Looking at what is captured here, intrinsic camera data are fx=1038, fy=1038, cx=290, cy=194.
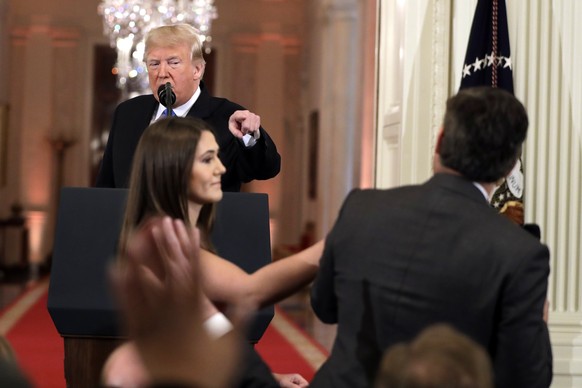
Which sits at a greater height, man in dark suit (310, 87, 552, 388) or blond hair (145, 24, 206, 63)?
blond hair (145, 24, 206, 63)

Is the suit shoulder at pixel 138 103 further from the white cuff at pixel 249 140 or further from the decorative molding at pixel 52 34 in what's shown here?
the decorative molding at pixel 52 34

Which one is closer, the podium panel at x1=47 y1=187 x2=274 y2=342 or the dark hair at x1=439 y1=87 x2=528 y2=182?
the dark hair at x1=439 y1=87 x2=528 y2=182

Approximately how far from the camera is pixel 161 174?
125 inches

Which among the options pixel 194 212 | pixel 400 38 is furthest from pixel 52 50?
pixel 194 212

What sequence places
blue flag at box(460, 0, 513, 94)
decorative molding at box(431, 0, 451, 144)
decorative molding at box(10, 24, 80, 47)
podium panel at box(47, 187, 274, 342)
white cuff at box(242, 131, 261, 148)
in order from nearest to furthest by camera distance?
podium panel at box(47, 187, 274, 342), white cuff at box(242, 131, 261, 148), blue flag at box(460, 0, 513, 94), decorative molding at box(431, 0, 451, 144), decorative molding at box(10, 24, 80, 47)

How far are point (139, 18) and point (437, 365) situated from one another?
470 inches

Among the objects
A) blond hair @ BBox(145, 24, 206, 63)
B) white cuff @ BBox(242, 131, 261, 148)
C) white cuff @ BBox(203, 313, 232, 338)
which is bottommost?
white cuff @ BBox(203, 313, 232, 338)

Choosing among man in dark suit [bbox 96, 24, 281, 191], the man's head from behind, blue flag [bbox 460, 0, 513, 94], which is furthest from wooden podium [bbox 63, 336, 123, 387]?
blue flag [bbox 460, 0, 513, 94]

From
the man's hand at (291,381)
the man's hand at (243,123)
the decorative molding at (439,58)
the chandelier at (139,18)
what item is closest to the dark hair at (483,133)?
the man's hand at (291,381)

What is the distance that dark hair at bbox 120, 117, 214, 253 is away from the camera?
3.17m

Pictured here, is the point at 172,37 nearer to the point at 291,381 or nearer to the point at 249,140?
the point at 249,140

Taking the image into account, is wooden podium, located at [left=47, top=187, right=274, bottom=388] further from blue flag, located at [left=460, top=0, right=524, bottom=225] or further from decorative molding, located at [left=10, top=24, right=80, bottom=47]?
decorative molding, located at [left=10, top=24, right=80, bottom=47]

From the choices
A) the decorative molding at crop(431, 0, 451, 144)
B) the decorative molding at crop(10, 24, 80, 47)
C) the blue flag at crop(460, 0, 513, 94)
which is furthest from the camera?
the decorative molding at crop(10, 24, 80, 47)

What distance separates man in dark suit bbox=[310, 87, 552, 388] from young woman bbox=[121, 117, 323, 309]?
0.78 feet
